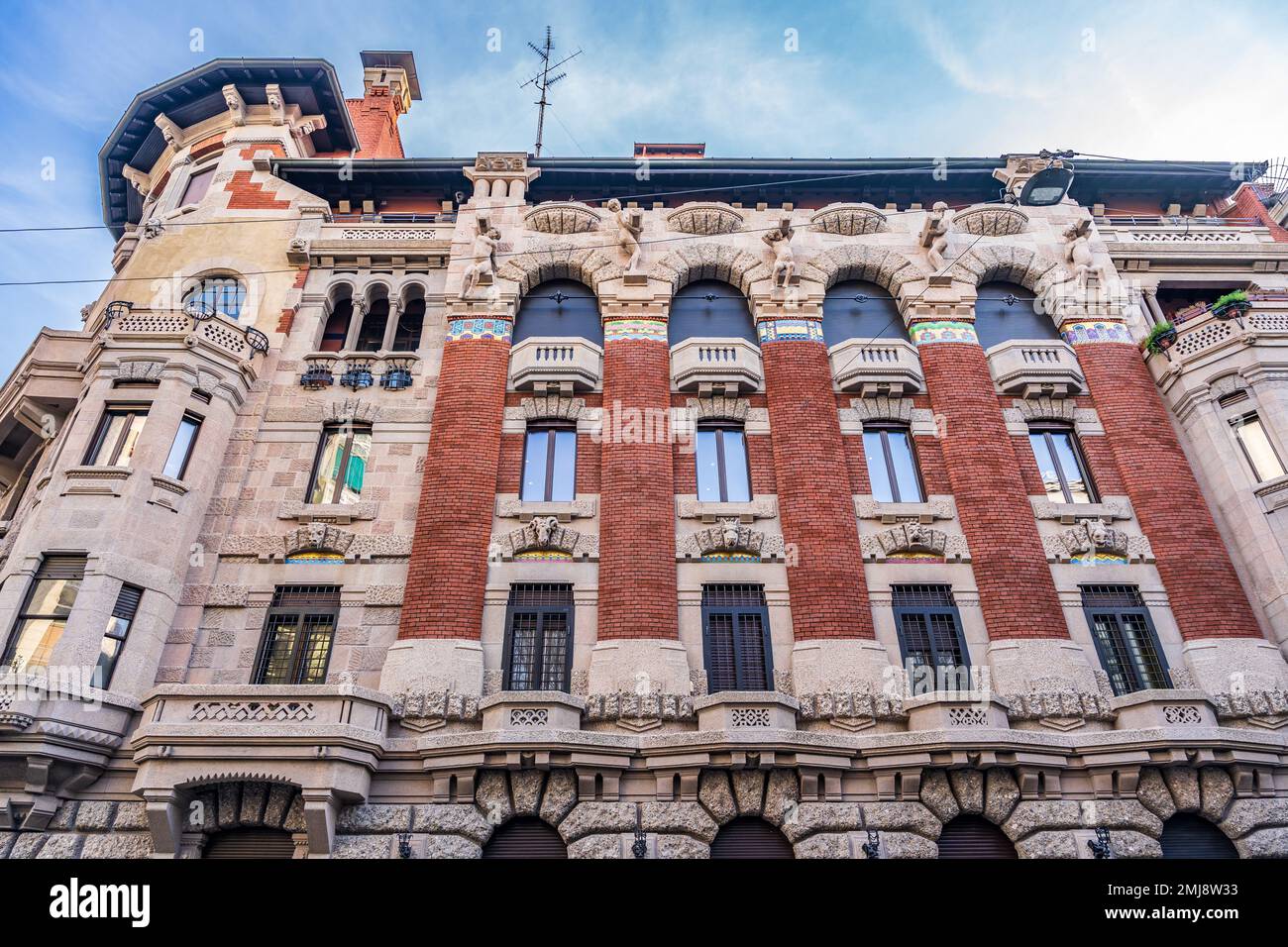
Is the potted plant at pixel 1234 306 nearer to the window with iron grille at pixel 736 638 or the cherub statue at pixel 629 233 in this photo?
the window with iron grille at pixel 736 638

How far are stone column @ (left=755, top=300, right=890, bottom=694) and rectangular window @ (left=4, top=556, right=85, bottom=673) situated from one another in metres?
15.0

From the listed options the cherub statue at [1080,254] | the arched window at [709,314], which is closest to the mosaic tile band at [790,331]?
the arched window at [709,314]

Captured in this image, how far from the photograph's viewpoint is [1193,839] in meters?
14.4

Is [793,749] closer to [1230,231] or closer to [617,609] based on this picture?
[617,609]

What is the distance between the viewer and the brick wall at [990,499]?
16.8 metres

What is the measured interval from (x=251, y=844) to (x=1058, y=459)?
20364mm

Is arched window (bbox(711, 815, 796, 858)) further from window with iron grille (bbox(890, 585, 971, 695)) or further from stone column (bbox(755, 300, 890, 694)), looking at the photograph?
window with iron grille (bbox(890, 585, 971, 695))

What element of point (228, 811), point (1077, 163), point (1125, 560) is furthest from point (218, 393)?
point (1077, 163)

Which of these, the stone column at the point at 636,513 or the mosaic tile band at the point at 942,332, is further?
the mosaic tile band at the point at 942,332

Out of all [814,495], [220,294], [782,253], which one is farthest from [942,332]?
[220,294]

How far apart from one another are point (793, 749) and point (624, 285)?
45.4 ft

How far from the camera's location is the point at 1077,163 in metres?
25.6

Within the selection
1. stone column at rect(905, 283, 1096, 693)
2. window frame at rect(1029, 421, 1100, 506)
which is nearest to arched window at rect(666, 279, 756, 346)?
stone column at rect(905, 283, 1096, 693)

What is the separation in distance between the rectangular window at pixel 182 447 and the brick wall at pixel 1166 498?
23.0m
